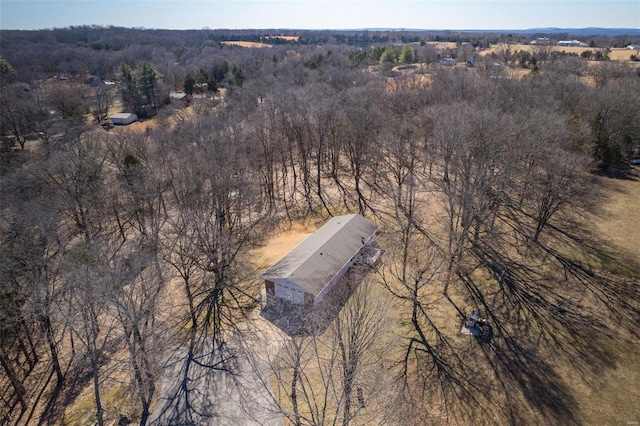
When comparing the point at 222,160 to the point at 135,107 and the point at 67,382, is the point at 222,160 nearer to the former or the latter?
the point at 67,382

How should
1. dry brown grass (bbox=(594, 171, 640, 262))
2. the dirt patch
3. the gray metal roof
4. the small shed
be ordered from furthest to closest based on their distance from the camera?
the small shed → dry brown grass (bbox=(594, 171, 640, 262)) → the dirt patch → the gray metal roof

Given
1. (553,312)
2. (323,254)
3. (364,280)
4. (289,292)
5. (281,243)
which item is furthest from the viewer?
(281,243)

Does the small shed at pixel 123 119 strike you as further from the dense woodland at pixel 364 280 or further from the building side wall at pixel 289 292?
the building side wall at pixel 289 292

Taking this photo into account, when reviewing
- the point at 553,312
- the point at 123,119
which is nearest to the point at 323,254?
the point at 553,312

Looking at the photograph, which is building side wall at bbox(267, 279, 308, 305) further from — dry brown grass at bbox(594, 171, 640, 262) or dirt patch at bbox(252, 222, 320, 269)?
dry brown grass at bbox(594, 171, 640, 262)

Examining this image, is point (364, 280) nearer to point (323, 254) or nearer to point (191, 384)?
point (323, 254)

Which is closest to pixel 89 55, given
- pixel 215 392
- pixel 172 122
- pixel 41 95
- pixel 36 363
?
pixel 41 95

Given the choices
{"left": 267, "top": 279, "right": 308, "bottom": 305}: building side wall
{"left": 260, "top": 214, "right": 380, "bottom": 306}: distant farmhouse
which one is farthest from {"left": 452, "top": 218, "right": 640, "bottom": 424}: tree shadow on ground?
{"left": 267, "top": 279, "right": 308, "bottom": 305}: building side wall
